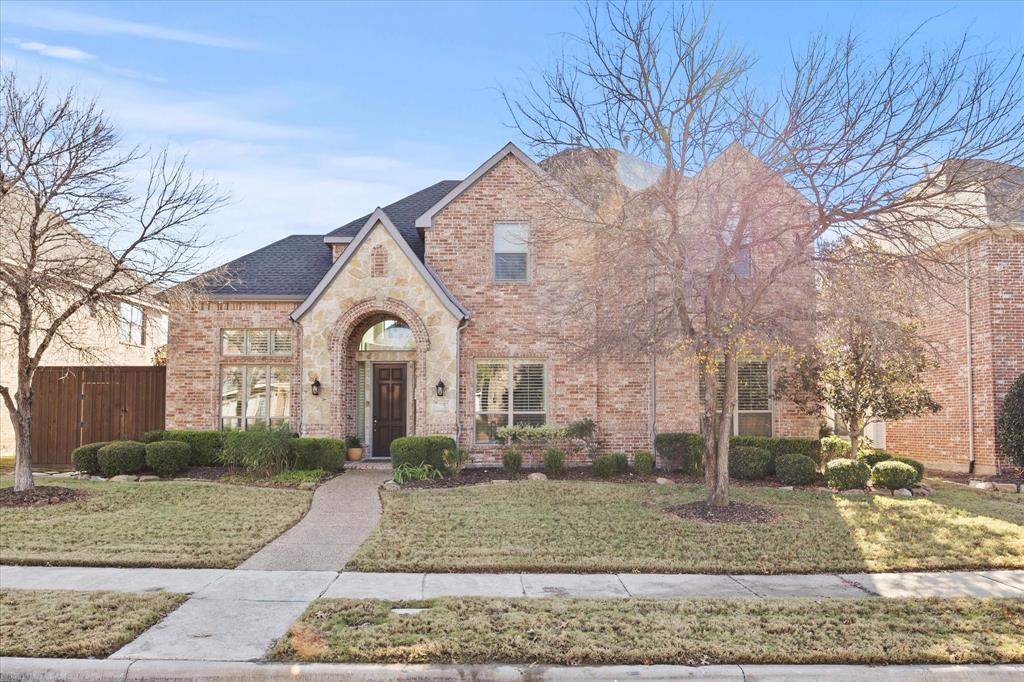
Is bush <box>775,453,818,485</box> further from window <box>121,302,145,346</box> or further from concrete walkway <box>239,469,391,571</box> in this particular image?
window <box>121,302,145,346</box>

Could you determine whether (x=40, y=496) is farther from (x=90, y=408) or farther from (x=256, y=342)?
(x=256, y=342)

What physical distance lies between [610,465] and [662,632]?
374 inches

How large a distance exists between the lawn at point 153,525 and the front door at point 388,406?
4272mm

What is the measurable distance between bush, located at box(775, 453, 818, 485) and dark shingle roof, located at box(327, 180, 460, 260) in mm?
9324

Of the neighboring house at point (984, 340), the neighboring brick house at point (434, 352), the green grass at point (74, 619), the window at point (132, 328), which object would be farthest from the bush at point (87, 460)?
the neighboring house at point (984, 340)

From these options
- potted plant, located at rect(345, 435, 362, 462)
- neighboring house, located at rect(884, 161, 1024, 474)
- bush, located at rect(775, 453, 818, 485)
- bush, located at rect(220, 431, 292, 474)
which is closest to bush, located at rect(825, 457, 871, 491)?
bush, located at rect(775, 453, 818, 485)

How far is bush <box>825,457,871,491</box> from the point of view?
522 inches

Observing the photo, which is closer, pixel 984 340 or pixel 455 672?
pixel 455 672

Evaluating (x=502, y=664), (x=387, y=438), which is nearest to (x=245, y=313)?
(x=387, y=438)

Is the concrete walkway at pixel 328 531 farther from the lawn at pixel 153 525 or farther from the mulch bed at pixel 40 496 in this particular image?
the mulch bed at pixel 40 496

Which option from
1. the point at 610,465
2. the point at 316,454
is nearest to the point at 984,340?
the point at 610,465

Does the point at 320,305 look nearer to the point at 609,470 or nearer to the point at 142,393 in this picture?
the point at 142,393

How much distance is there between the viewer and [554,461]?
50.0 ft

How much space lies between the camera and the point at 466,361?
16438 mm
